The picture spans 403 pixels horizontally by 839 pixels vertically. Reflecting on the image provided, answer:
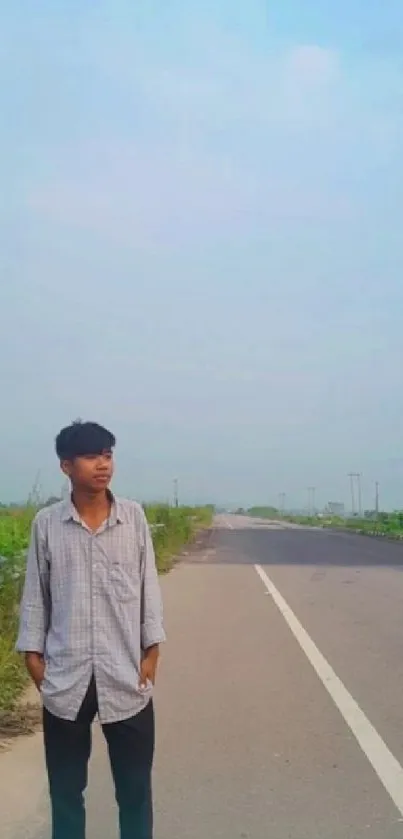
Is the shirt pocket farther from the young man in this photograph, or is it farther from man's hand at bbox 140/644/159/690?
man's hand at bbox 140/644/159/690

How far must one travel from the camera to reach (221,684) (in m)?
9.32

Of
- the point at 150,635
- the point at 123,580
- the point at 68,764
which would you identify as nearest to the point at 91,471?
the point at 123,580

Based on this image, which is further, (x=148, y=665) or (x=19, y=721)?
(x=19, y=721)

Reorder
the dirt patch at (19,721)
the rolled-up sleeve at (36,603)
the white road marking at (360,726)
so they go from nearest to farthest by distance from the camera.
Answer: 1. the rolled-up sleeve at (36,603)
2. the white road marking at (360,726)
3. the dirt patch at (19,721)

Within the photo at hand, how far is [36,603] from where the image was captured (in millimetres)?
4012

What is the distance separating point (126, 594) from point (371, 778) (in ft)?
9.72

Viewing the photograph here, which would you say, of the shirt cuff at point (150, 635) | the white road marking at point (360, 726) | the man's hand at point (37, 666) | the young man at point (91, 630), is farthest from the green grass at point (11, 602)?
the shirt cuff at point (150, 635)

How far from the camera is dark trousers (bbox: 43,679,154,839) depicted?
3.95 m

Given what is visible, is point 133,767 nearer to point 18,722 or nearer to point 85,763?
point 85,763

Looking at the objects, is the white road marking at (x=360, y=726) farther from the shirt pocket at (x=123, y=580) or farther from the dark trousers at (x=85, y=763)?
the shirt pocket at (x=123, y=580)

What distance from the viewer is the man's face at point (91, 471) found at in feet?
13.1

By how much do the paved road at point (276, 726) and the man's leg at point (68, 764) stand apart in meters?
1.18

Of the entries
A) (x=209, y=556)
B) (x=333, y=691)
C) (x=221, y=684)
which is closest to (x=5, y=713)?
(x=221, y=684)

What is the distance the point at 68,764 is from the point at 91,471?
113cm
